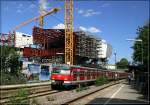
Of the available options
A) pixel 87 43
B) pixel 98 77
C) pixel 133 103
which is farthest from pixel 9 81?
pixel 87 43

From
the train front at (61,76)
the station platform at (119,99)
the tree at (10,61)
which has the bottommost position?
the station platform at (119,99)

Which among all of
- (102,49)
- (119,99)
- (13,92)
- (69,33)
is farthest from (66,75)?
(102,49)

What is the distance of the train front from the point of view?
40094 millimetres

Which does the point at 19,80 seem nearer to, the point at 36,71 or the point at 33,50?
the point at 36,71

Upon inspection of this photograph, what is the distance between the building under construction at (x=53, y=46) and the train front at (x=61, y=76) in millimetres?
60204

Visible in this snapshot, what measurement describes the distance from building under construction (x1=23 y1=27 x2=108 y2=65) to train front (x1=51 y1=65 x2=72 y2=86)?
6020 centimetres

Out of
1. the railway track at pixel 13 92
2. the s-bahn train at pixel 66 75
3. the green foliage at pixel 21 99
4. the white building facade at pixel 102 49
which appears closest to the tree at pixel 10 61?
the s-bahn train at pixel 66 75

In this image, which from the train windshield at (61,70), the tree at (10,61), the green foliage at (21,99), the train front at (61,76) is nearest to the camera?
the green foliage at (21,99)

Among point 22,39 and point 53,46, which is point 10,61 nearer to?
point 22,39

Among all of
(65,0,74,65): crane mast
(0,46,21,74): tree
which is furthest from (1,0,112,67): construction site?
(0,46,21,74): tree

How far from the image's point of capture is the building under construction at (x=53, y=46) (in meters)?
104

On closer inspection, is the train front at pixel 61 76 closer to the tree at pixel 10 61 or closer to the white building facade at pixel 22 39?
the tree at pixel 10 61

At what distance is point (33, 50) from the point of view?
104438 mm

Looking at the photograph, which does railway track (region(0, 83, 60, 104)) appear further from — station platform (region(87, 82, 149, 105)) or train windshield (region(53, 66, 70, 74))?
station platform (region(87, 82, 149, 105))
